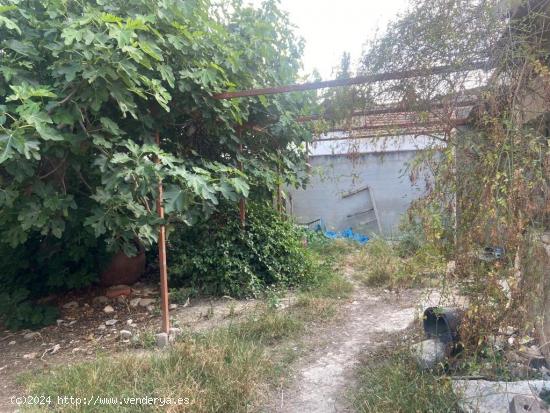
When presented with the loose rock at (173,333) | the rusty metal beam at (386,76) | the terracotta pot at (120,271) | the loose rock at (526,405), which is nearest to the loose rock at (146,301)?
the terracotta pot at (120,271)

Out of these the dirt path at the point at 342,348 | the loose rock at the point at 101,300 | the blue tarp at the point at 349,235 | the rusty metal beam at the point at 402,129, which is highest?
the rusty metal beam at the point at 402,129

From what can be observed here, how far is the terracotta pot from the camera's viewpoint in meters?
5.31

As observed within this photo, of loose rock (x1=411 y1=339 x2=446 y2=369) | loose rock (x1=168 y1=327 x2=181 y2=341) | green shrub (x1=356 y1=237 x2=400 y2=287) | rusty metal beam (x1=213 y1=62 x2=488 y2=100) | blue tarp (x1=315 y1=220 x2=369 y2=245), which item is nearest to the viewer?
rusty metal beam (x1=213 y1=62 x2=488 y2=100)

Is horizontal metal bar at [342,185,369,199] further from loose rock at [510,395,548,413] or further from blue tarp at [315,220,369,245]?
loose rock at [510,395,548,413]

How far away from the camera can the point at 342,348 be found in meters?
3.63

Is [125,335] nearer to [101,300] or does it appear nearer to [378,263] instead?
Result: [101,300]

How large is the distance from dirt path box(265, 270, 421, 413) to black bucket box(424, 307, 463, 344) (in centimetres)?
27

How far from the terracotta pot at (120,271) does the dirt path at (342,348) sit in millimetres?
2822

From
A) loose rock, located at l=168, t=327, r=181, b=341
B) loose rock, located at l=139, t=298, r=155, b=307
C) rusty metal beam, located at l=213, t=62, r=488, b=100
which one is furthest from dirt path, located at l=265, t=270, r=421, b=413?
loose rock, located at l=139, t=298, r=155, b=307

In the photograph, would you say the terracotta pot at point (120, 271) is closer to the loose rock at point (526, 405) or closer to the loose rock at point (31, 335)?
the loose rock at point (31, 335)

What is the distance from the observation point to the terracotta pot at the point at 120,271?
17.4 feet

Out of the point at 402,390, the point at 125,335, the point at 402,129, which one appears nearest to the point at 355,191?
the point at 402,129

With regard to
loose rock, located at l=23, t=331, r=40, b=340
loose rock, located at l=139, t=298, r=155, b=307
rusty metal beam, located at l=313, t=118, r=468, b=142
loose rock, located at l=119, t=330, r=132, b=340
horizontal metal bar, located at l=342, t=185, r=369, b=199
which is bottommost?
loose rock, located at l=23, t=331, r=40, b=340

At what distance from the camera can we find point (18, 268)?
4.93 metres
